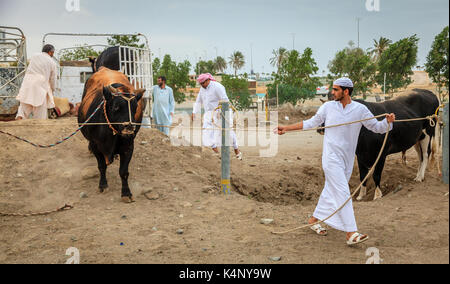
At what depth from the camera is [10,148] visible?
7242mm

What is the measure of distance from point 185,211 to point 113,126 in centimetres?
153

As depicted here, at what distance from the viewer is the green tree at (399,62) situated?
68.9ft

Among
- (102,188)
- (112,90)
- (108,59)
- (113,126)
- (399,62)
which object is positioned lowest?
(102,188)

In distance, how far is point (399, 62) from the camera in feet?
72.2

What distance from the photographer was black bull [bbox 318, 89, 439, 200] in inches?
256

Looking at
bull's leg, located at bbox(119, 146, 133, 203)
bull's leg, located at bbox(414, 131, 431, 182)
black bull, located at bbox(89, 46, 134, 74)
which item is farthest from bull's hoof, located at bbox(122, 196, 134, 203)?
bull's leg, located at bbox(414, 131, 431, 182)

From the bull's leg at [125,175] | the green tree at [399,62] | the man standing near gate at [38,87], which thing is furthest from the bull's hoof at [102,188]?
the green tree at [399,62]

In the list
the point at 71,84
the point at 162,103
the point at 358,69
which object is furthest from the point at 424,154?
the point at 358,69

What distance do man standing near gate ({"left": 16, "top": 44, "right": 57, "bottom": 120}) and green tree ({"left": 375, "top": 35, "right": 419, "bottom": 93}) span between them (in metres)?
16.7

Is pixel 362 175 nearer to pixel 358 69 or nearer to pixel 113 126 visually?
pixel 113 126

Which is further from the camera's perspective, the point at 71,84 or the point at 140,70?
the point at 71,84

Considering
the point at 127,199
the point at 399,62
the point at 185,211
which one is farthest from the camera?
the point at 399,62

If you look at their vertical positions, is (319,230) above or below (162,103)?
below
